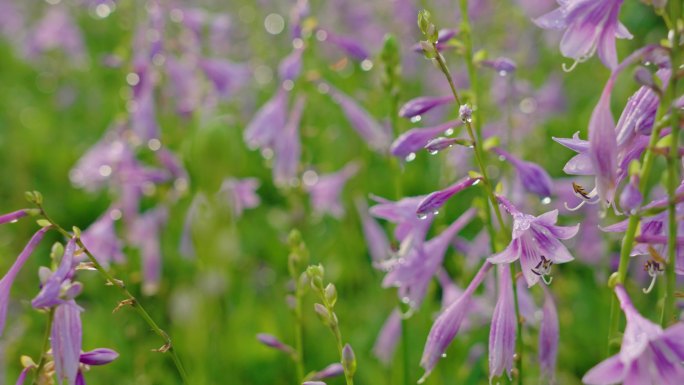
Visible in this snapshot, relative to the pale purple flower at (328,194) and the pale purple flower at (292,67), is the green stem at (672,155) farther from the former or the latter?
the pale purple flower at (328,194)

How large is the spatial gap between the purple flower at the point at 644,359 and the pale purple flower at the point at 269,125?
76.8 inches

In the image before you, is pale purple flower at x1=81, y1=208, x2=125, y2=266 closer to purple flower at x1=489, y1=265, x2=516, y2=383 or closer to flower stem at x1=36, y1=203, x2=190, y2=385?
flower stem at x1=36, y1=203, x2=190, y2=385

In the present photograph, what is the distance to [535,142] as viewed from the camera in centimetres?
335

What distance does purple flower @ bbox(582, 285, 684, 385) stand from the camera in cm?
115

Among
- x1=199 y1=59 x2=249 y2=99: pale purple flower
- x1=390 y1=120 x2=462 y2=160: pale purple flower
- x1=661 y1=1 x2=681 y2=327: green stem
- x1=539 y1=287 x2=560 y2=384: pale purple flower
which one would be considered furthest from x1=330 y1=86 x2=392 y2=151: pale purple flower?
x1=661 y1=1 x2=681 y2=327: green stem

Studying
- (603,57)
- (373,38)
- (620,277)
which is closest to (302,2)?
(603,57)

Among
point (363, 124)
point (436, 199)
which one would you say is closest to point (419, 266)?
point (436, 199)

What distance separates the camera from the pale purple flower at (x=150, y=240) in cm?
312

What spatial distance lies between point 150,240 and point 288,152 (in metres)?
0.66

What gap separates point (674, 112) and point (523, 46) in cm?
448

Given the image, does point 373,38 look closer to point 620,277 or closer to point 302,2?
point 302,2

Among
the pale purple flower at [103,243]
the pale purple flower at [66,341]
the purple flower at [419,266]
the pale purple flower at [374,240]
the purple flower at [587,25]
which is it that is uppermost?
the purple flower at [587,25]

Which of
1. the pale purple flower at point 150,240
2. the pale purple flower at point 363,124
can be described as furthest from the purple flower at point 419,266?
the pale purple flower at point 150,240

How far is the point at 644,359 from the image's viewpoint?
1.22 m
